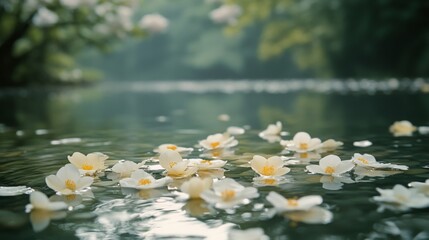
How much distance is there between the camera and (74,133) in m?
3.64

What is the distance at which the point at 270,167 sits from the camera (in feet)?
5.56

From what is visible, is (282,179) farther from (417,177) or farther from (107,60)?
(107,60)

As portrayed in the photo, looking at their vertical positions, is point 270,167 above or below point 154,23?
below

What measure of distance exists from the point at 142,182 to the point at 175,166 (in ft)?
0.44

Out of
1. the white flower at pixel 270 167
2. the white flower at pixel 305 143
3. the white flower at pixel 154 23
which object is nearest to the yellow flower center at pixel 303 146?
the white flower at pixel 305 143

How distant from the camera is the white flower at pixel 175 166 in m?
1.69

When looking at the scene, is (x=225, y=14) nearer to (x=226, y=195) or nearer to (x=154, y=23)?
(x=154, y=23)

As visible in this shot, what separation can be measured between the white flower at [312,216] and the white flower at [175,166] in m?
A: 0.51

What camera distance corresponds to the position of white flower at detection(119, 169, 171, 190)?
1.56 m

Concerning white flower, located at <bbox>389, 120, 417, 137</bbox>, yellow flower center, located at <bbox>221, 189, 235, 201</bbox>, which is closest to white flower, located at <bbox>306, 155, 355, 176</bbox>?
yellow flower center, located at <bbox>221, 189, 235, 201</bbox>

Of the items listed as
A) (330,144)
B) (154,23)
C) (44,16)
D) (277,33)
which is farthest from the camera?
(277,33)

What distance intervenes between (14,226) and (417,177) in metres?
1.16

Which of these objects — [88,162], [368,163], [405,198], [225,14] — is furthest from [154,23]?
[405,198]

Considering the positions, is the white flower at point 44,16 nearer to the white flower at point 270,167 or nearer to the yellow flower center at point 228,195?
the white flower at point 270,167
